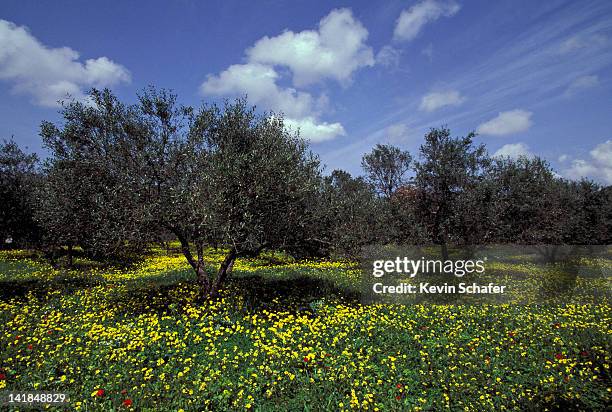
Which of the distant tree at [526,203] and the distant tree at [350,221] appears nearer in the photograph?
the distant tree at [350,221]

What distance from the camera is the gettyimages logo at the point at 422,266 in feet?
61.5

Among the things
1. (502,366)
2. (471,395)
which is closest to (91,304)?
(471,395)

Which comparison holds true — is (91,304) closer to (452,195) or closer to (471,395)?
(471,395)

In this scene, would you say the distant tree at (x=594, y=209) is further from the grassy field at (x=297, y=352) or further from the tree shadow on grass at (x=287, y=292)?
the tree shadow on grass at (x=287, y=292)

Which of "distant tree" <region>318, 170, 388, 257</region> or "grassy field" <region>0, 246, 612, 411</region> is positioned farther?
"distant tree" <region>318, 170, 388, 257</region>

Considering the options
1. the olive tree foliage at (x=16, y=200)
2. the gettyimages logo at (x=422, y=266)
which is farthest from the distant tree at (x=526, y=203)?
the olive tree foliage at (x=16, y=200)

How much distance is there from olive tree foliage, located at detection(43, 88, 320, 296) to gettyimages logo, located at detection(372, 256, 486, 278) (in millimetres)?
7202

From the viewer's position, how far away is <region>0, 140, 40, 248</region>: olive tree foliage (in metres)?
25.4

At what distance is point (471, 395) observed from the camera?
8.59 metres

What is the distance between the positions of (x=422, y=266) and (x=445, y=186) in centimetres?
503

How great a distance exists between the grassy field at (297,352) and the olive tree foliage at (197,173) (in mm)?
3070
